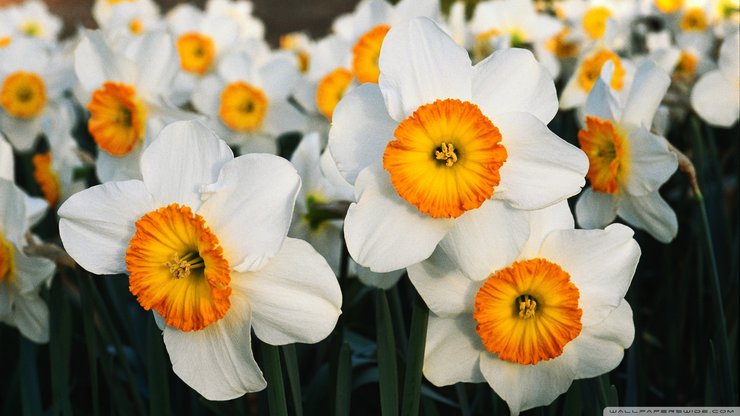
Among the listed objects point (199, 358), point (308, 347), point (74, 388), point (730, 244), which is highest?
point (199, 358)

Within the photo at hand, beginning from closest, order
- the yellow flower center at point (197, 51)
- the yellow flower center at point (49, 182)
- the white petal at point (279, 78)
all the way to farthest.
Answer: the yellow flower center at point (49, 182) → the white petal at point (279, 78) → the yellow flower center at point (197, 51)

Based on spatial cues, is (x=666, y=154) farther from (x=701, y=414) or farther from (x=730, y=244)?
(x=730, y=244)

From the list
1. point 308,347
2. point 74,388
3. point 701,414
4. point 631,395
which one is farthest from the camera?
point 74,388

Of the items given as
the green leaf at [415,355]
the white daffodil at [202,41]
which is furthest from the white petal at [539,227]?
the white daffodil at [202,41]

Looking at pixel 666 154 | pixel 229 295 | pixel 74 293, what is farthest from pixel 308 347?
pixel 666 154

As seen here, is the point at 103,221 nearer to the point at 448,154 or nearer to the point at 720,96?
the point at 448,154

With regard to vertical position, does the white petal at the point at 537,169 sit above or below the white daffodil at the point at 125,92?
above

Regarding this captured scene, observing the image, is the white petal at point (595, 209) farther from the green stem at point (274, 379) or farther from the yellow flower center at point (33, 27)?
the yellow flower center at point (33, 27)
